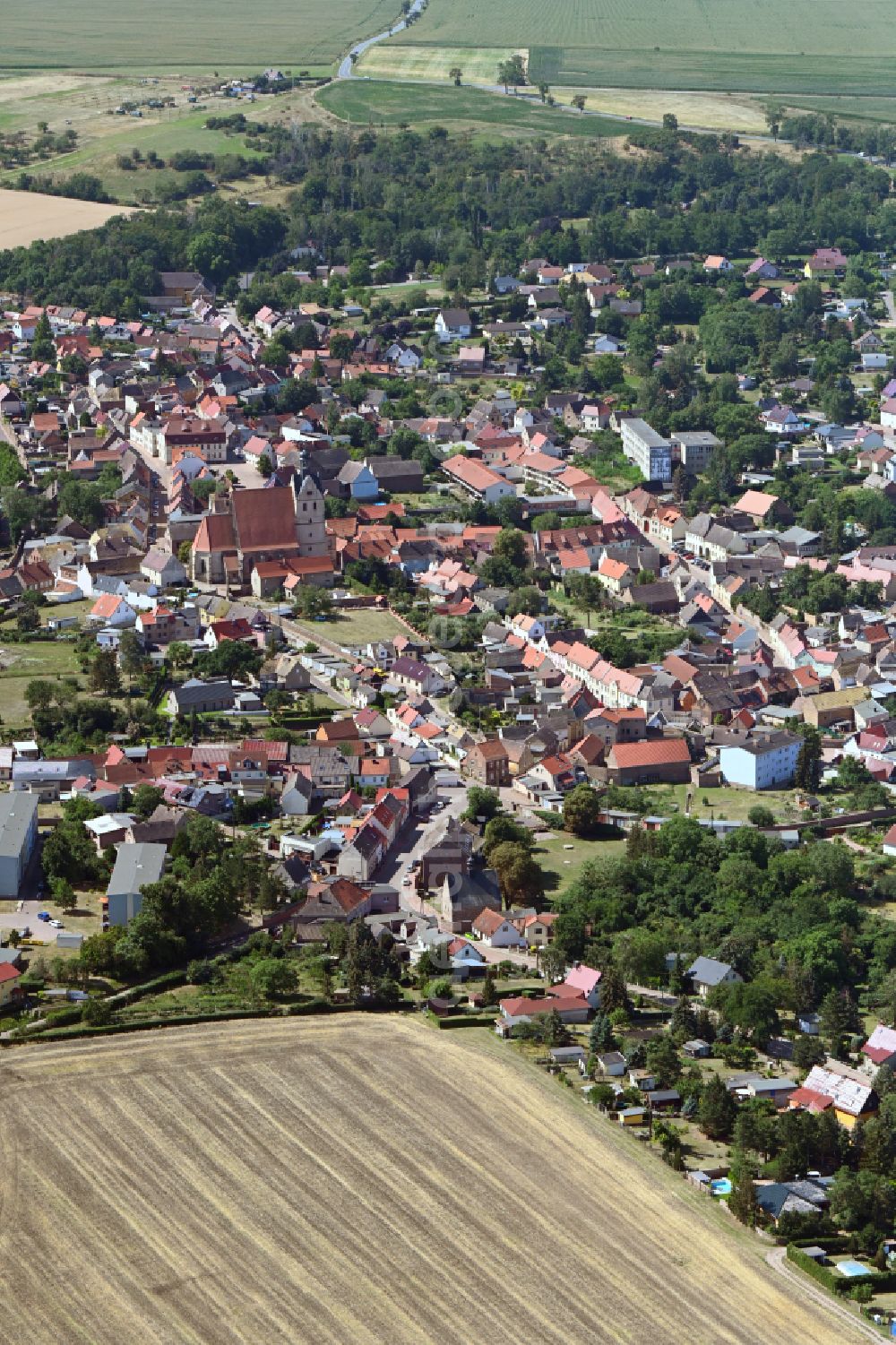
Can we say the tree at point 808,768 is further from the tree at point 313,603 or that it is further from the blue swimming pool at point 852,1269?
the blue swimming pool at point 852,1269

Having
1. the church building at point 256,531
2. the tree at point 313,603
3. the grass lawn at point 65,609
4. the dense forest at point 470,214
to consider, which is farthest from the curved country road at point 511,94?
the grass lawn at point 65,609

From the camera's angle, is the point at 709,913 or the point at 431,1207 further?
the point at 709,913

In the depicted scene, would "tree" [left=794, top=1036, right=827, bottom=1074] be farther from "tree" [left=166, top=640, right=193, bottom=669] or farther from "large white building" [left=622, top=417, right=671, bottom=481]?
"large white building" [left=622, top=417, right=671, bottom=481]

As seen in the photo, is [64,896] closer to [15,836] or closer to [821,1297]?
[15,836]

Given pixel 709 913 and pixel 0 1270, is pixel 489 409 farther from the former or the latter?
pixel 0 1270

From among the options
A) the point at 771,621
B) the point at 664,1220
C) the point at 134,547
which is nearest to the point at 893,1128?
the point at 664,1220

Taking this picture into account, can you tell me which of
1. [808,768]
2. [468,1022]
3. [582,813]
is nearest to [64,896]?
[468,1022]

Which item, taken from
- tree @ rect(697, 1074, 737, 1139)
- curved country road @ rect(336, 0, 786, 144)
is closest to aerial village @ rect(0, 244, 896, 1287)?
tree @ rect(697, 1074, 737, 1139)
